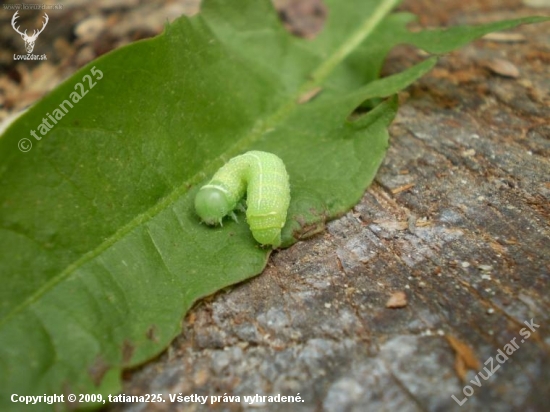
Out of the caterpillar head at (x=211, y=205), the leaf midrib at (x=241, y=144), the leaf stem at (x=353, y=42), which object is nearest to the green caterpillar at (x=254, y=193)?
the caterpillar head at (x=211, y=205)

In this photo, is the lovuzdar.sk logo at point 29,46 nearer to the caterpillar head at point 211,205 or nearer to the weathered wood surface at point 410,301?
the caterpillar head at point 211,205

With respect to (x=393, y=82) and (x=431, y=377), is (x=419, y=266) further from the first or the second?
(x=393, y=82)

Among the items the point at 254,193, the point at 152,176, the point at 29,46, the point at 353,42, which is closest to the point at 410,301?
the point at 254,193

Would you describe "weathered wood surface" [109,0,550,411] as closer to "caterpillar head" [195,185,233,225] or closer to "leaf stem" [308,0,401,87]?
"caterpillar head" [195,185,233,225]

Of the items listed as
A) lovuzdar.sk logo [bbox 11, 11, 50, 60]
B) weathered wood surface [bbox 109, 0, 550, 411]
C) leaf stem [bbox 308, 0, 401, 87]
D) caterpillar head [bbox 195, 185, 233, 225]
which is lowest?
weathered wood surface [bbox 109, 0, 550, 411]

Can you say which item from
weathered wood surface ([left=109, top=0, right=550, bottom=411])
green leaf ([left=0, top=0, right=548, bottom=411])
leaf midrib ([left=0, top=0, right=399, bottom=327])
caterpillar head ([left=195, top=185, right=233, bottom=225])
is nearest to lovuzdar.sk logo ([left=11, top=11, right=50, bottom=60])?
green leaf ([left=0, top=0, right=548, bottom=411])

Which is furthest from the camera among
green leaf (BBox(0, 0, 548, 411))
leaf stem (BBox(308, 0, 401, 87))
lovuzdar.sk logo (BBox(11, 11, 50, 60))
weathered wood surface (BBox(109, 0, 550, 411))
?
lovuzdar.sk logo (BBox(11, 11, 50, 60))

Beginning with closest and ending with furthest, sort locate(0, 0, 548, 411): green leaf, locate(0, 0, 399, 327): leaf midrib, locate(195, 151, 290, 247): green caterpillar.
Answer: locate(0, 0, 548, 411): green leaf < locate(0, 0, 399, 327): leaf midrib < locate(195, 151, 290, 247): green caterpillar
